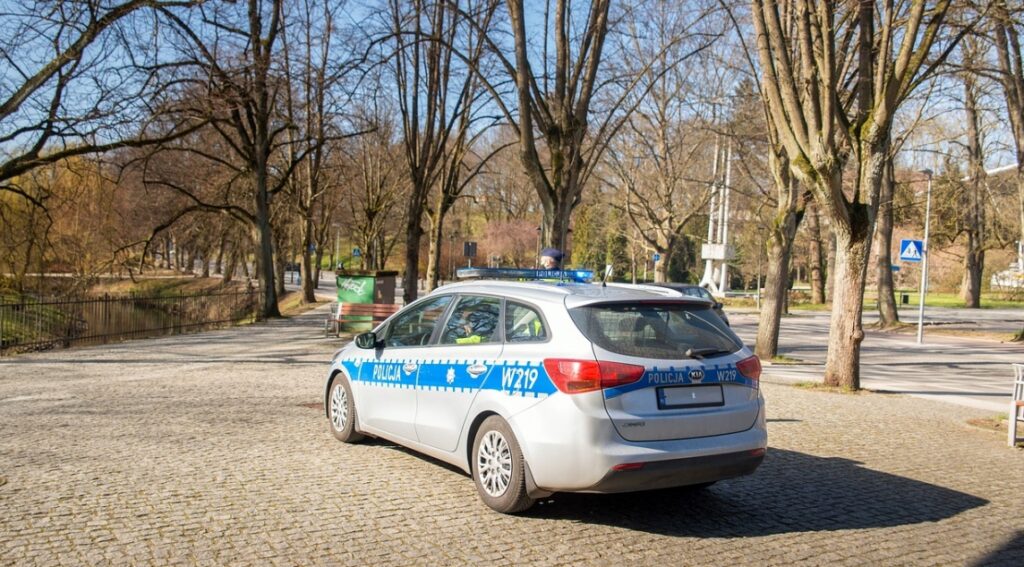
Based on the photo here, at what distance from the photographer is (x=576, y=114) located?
16891 millimetres

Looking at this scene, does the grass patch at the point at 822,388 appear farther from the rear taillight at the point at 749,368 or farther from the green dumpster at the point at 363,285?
the green dumpster at the point at 363,285

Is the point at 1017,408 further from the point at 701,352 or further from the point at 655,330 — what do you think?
the point at 655,330

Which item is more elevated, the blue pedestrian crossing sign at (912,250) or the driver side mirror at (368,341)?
the blue pedestrian crossing sign at (912,250)

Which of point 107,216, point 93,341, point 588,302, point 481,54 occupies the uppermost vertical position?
point 481,54

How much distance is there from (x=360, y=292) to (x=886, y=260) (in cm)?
2059

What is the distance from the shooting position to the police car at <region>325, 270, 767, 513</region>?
5.21 meters

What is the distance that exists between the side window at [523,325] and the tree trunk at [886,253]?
25023 mm

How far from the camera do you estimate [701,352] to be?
5.65 m

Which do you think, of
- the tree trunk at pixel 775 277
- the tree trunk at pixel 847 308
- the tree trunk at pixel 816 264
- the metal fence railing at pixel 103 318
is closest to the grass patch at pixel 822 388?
the tree trunk at pixel 847 308

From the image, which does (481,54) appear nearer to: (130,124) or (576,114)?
(576,114)

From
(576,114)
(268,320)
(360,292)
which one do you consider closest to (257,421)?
(576,114)

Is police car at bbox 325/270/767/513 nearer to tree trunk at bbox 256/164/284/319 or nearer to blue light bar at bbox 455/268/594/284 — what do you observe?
blue light bar at bbox 455/268/594/284

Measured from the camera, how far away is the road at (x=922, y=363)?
1475 centimetres

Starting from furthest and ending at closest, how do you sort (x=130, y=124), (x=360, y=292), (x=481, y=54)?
(x=360, y=292)
(x=481, y=54)
(x=130, y=124)
